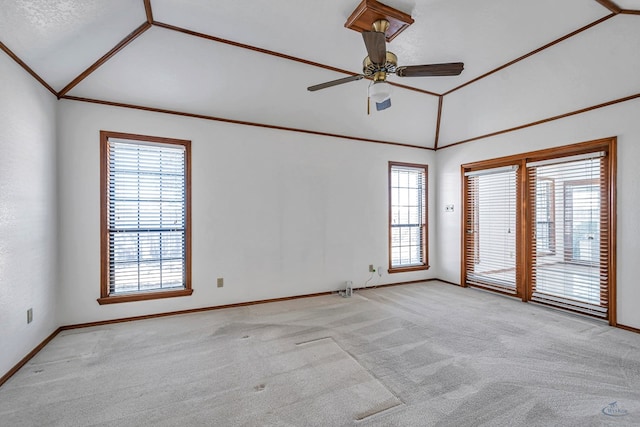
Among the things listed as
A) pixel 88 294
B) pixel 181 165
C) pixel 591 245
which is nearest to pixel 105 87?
pixel 181 165

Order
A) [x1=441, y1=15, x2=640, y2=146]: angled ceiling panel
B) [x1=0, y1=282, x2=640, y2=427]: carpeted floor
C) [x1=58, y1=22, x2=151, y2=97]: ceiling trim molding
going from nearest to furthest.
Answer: [x1=0, y1=282, x2=640, y2=427]: carpeted floor, [x1=58, y1=22, x2=151, y2=97]: ceiling trim molding, [x1=441, y1=15, x2=640, y2=146]: angled ceiling panel

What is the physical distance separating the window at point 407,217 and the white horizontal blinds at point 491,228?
0.77 metres

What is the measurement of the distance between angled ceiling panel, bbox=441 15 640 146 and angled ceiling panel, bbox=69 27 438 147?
2.46 feet

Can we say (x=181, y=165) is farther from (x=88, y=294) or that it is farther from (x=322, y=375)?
(x=322, y=375)

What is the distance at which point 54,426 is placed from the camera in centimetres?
182

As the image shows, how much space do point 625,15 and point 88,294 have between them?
6167 millimetres

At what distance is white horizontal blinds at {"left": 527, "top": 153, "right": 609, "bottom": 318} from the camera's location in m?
3.49

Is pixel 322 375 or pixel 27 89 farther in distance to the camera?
pixel 27 89

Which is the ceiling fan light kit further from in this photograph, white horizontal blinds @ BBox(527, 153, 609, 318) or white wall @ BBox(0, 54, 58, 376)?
white wall @ BBox(0, 54, 58, 376)

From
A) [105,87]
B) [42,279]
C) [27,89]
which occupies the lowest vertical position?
[42,279]

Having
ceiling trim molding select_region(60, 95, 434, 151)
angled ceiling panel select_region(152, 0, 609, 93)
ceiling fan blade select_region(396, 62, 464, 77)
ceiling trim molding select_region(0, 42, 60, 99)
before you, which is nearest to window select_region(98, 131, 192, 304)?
ceiling trim molding select_region(60, 95, 434, 151)

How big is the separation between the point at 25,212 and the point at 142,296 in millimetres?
1469

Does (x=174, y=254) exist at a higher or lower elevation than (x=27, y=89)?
lower

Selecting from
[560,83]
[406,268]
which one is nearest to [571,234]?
[560,83]
